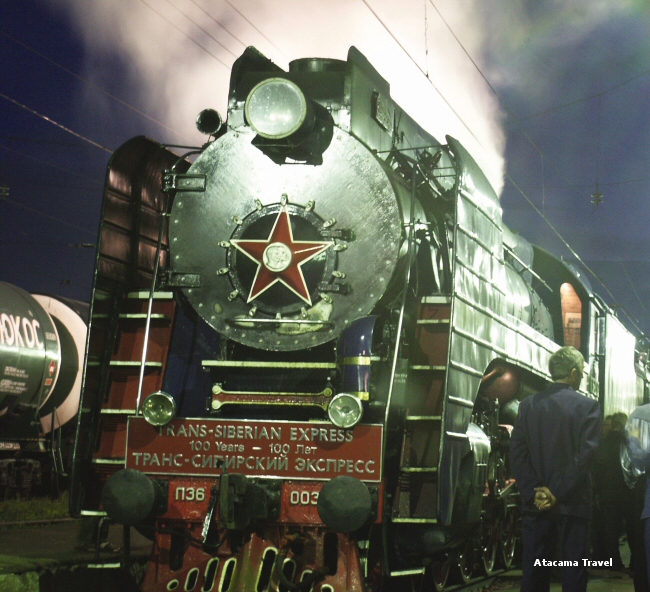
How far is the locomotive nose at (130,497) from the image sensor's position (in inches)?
194

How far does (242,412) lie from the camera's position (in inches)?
217

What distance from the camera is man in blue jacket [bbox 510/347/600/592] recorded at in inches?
166

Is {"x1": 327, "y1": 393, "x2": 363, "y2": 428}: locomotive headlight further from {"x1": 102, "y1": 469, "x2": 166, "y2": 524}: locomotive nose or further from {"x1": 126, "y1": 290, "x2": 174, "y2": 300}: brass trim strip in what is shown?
{"x1": 126, "y1": 290, "x2": 174, "y2": 300}: brass trim strip

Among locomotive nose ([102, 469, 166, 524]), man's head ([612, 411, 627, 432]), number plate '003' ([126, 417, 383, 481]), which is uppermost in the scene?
man's head ([612, 411, 627, 432])

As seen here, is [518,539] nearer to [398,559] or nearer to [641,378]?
[398,559]

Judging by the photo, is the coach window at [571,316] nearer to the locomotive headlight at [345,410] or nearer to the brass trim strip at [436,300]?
the brass trim strip at [436,300]

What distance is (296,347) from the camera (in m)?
5.51

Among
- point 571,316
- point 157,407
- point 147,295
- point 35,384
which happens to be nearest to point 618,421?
point 571,316

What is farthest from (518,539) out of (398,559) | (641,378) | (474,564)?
(641,378)

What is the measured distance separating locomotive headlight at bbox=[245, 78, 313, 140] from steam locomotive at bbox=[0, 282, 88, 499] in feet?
23.5

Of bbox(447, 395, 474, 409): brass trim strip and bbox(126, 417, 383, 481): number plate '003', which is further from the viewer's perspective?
bbox(447, 395, 474, 409): brass trim strip

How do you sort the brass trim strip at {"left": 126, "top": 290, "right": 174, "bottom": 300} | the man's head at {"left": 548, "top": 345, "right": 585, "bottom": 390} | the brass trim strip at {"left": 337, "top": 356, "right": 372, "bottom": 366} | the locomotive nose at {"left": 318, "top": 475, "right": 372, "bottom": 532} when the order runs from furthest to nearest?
the brass trim strip at {"left": 126, "top": 290, "right": 174, "bottom": 300} < the brass trim strip at {"left": 337, "top": 356, "right": 372, "bottom": 366} < the locomotive nose at {"left": 318, "top": 475, "right": 372, "bottom": 532} < the man's head at {"left": 548, "top": 345, "right": 585, "bottom": 390}

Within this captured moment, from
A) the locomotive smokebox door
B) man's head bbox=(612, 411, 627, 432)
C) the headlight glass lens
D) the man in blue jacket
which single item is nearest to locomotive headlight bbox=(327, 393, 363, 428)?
the locomotive smokebox door

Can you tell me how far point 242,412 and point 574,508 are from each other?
7.09 feet
